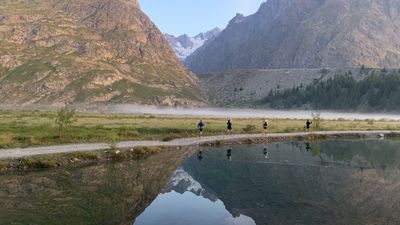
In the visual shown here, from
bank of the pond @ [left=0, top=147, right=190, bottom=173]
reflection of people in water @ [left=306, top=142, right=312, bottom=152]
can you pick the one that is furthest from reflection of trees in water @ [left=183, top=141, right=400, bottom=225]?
bank of the pond @ [left=0, top=147, right=190, bottom=173]

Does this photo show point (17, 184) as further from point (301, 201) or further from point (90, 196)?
point (301, 201)

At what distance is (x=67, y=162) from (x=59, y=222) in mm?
23271

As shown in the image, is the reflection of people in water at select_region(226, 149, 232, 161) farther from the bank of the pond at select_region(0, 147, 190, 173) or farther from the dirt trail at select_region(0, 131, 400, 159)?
the bank of the pond at select_region(0, 147, 190, 173)

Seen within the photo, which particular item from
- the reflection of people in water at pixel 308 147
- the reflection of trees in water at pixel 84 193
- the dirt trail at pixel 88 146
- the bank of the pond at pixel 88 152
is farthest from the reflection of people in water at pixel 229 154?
the reflection of people in water at pixel 308 147

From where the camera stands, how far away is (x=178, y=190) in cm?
4069

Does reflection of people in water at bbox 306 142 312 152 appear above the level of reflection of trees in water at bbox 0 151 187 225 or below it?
above

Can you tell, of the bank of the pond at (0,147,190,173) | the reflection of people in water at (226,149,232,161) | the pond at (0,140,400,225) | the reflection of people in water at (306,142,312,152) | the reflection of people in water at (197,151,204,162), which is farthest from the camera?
the reflection of people in water at (306,142,312,152)

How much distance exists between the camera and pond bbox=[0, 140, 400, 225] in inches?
1197

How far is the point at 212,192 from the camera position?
130 feet

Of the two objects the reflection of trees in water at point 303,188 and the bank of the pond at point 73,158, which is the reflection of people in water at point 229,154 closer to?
the reflection of trees in water at point 303,188

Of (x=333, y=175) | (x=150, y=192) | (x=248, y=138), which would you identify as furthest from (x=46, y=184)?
(x=248, y=138)

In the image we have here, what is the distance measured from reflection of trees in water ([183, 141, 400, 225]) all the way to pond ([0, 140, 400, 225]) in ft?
0.25

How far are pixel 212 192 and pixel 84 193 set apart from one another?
1112cm

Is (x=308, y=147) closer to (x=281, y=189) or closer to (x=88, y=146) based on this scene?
(x=281, y=189)
